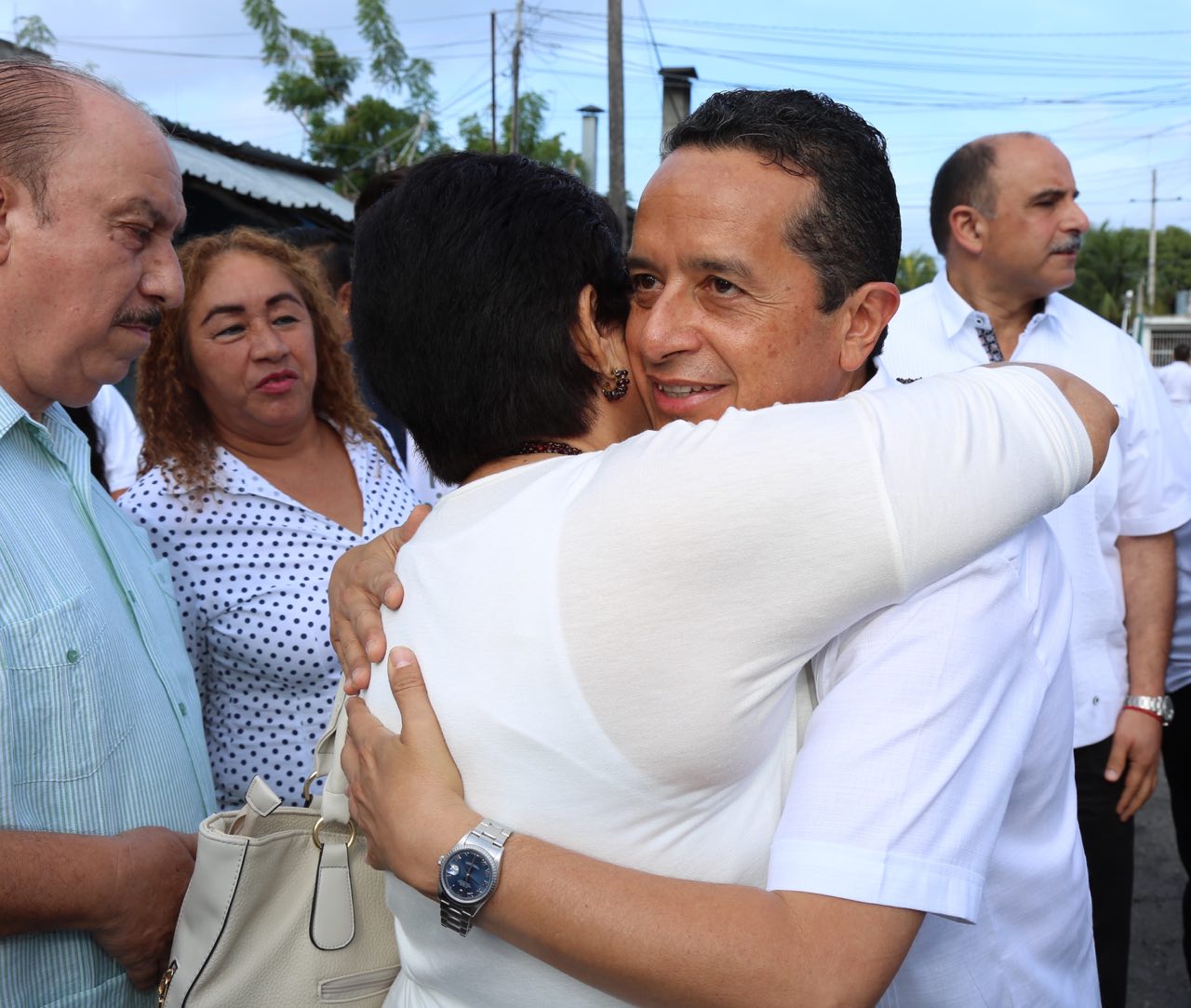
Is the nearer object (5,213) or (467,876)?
(467,876)

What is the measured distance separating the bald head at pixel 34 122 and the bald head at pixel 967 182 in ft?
10.6

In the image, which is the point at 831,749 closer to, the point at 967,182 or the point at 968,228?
the point at 968,228

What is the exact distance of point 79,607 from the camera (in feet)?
6.16

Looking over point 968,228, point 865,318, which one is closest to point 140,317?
point 865,318

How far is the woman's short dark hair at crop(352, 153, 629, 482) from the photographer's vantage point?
1.46 metres

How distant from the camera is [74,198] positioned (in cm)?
202

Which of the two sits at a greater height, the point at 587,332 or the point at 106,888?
the point at 587,332

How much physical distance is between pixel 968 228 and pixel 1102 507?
4.05 feet

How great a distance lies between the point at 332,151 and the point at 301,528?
→ 83.2ft

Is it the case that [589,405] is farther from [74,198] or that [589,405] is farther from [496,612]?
[74,198]

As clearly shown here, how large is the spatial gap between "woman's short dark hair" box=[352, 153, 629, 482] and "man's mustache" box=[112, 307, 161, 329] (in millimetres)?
835

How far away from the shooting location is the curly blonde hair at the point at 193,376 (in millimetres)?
3102

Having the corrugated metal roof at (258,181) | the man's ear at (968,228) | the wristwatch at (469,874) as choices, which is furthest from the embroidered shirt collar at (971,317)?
the corrugated metal roof at (258,181)

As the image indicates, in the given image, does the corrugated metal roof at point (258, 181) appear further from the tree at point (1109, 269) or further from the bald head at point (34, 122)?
the tree at point (1109, 269)
